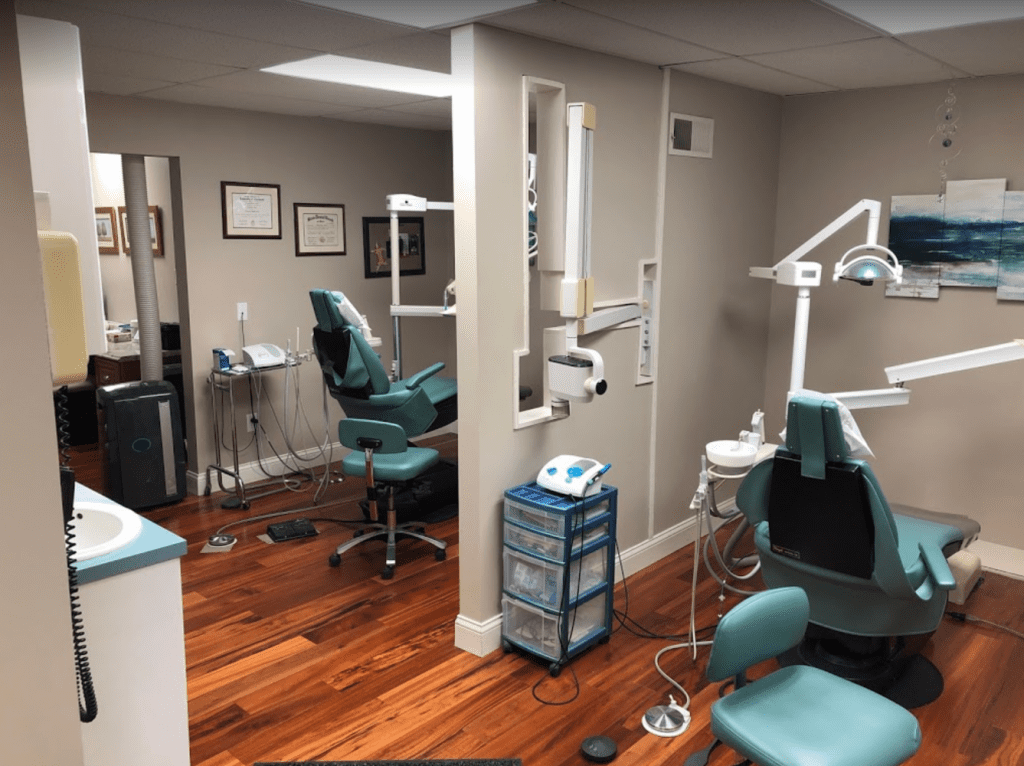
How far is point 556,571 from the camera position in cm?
307

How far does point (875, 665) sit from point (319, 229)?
4.04 m

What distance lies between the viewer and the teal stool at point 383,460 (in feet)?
12.6

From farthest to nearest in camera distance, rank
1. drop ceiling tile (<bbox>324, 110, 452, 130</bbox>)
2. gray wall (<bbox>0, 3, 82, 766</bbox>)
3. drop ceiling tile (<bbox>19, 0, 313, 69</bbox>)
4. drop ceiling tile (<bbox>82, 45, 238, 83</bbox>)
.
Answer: drop ceiling tile (<bbox>324, 110, 452, 130</bbox>), drop ceiling tile (<bbox>82, 45, 238, 83</bbox>), drop ceiling tile (<bbox>19, 0, 313, 69</bbox>), gray wall (<bbox>0, 3, 82, 766</bbox>)

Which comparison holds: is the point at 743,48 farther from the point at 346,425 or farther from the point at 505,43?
the point at 346,425

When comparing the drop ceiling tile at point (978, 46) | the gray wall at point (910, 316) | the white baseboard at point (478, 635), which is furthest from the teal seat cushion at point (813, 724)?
the gray wall at point (910, 316)

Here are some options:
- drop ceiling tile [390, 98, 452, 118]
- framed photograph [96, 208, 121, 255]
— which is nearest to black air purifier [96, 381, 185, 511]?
drop ceiling tile [390, 98, 452, 118]

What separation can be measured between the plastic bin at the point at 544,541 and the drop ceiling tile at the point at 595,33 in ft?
5.80

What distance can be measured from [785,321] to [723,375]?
587mm

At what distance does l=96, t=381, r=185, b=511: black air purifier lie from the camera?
4633 mm

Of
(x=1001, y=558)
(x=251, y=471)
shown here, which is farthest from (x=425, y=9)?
(x=1001, y=558)

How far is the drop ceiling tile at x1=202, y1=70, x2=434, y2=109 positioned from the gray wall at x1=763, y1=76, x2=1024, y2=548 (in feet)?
7.20

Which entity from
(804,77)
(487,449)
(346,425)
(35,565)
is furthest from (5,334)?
(804,77)

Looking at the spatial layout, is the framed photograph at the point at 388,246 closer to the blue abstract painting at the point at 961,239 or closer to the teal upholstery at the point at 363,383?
the teal upholstery at the point at 363,383

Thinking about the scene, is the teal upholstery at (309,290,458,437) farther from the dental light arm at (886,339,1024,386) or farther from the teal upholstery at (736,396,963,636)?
the dental light arm at (886,339,1024,386)
